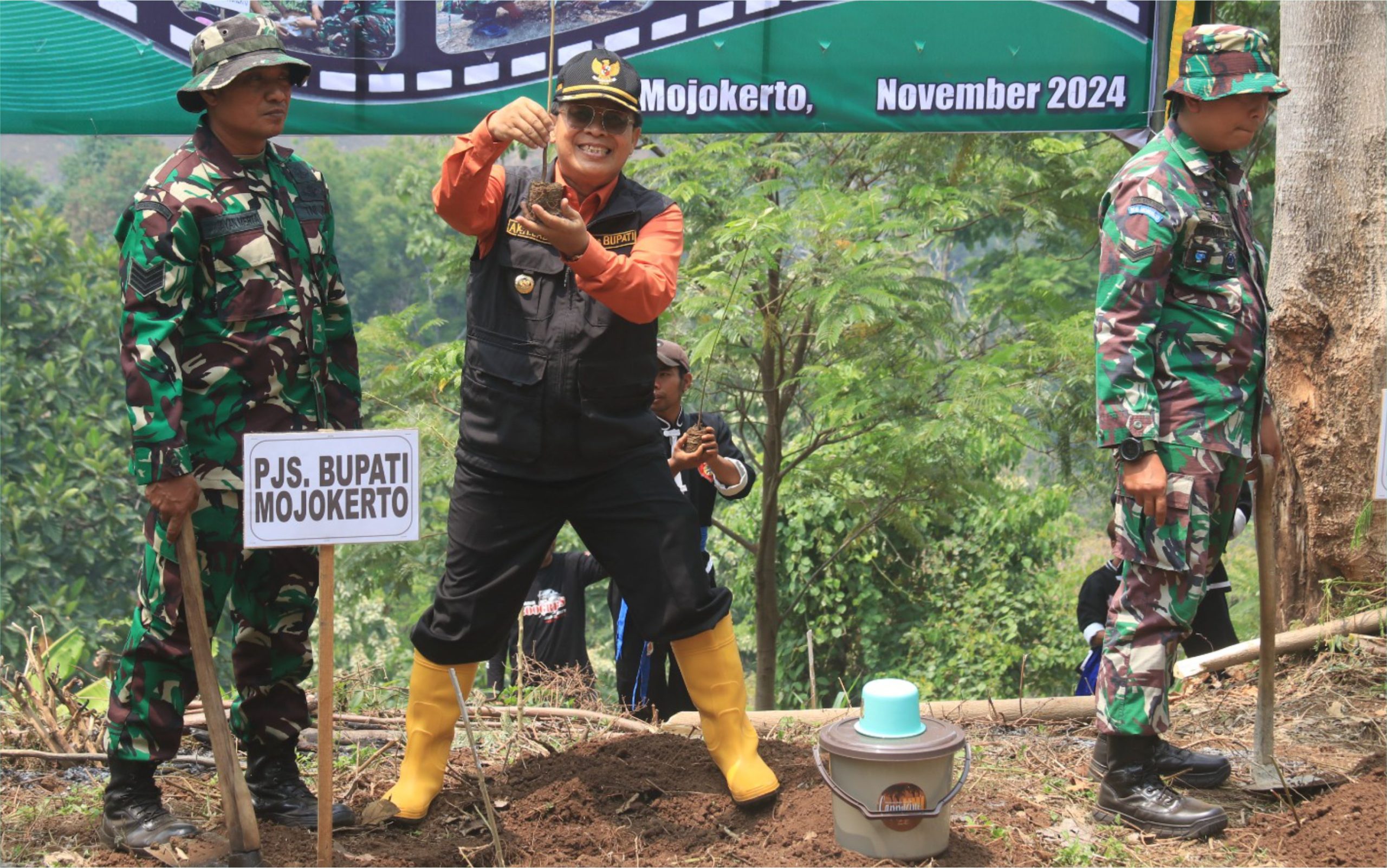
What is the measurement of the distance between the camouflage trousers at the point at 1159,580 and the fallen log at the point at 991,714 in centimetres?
116

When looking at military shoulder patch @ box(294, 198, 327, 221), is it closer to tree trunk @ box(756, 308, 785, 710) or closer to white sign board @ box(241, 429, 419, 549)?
white sign board @ box(241, 429, 419, 549)

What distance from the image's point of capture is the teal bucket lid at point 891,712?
3.68 meters

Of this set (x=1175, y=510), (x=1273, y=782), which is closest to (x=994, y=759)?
Result: (x=1273, y=782)

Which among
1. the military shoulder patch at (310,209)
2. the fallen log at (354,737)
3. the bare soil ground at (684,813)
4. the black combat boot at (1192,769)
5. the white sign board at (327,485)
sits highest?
the military shoulder patch at (310,209)

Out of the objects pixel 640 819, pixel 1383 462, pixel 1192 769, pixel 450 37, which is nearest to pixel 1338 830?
pixel 1192 769

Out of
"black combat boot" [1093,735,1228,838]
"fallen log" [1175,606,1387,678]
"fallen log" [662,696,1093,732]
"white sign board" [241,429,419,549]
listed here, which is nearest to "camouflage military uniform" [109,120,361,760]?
"white sign board" [241,429,419,549]

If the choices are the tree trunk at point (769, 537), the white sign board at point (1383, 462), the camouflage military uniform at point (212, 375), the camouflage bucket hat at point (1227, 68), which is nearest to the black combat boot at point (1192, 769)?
the white sign board at point (1383, 462)

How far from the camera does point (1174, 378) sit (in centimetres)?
404

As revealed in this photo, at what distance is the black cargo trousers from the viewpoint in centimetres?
397

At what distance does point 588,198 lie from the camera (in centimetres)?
398

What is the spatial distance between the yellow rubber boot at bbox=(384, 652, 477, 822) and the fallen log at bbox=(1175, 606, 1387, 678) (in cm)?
333

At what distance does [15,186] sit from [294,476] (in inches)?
1575

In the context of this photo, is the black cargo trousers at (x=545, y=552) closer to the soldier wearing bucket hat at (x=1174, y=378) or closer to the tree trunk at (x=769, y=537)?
the soldier wearing bucket hat at (x=1174, y=378)

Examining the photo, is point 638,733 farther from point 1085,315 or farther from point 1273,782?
point 1085,315
